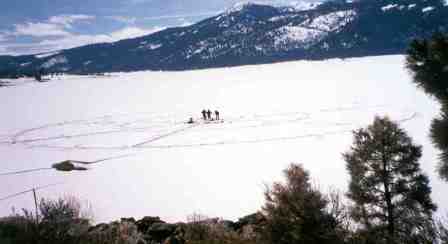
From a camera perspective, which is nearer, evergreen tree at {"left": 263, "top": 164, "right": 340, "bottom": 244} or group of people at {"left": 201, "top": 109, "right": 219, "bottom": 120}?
evergreen tree at {"left": 263, "top": 164, "right": 340, "bottom": 244}

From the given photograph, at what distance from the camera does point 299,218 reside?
10141mm

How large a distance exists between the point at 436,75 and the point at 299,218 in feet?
16.8

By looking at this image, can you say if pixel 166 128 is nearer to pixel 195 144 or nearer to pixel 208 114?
pixel 208 114

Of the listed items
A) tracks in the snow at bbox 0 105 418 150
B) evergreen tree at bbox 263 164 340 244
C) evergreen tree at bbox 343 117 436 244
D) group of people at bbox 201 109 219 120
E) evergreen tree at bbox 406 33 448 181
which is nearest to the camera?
evergreen tree at bbox 406 33 448 181

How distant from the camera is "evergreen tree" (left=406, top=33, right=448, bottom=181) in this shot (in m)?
6.46

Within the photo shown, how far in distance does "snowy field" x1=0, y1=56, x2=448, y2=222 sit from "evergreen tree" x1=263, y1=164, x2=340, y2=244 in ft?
13.6

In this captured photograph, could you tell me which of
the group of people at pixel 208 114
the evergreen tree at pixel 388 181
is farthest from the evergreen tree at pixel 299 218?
the group of people at pixel 208 114

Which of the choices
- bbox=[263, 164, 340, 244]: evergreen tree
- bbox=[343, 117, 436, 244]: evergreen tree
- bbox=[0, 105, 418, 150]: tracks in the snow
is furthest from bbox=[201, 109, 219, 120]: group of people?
bbox=[263, 164, 340, 244]: evergreen tree

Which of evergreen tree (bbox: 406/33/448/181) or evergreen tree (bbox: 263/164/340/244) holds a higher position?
evergreen tree (bbox: 406/33/448/181)

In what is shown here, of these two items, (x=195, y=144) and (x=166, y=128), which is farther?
(x=166, y=128)

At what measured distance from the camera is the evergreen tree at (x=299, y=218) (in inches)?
386

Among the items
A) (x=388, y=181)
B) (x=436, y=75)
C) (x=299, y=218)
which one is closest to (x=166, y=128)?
(x=388, y=181)

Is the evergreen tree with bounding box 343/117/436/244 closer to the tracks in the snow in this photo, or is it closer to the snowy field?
the snowy field

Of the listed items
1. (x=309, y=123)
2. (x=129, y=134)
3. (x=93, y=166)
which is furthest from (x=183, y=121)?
(x=93, y=166)
